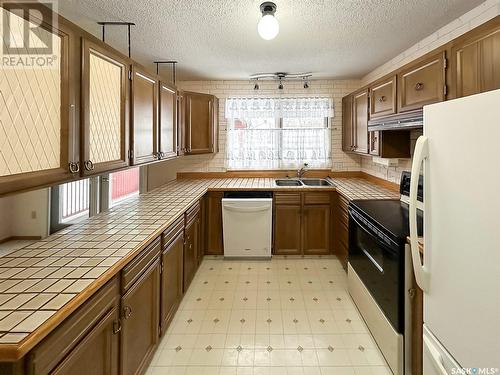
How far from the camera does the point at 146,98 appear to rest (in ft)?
8.60

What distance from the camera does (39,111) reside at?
4.51 ft

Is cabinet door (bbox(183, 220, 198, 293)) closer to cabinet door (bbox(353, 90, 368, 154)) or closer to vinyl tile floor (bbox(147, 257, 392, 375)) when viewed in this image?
vinyl tile floor (bbox(147, 257, 392, 375))

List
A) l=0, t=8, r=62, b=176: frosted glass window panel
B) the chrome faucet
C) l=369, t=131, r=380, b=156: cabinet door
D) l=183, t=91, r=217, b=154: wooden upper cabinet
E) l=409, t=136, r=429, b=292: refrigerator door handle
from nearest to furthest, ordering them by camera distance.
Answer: l=0, t=8, r=62, b=176: frosted glass window panel → l=409, t=136, r=429, b=292: refrigerator door handle → l=369, t=131, r=380, b=156: cabinet door → l=183, t=91, r=217, b=154: wooden upper cabinet → the chrome faucet

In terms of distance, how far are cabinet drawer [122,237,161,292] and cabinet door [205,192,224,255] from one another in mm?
1843

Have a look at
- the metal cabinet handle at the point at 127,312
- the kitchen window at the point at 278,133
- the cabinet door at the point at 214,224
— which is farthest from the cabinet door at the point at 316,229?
the metal cabinet handle at the point at 127,312

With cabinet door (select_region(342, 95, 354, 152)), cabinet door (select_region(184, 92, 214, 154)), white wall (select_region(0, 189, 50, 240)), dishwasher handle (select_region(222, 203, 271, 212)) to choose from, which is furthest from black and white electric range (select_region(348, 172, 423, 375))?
white wall (select_region(0, 189, 50, 240))

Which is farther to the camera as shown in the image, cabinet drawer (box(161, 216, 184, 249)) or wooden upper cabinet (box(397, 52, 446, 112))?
cabinet drawer (box(161, 216, 184, 249))

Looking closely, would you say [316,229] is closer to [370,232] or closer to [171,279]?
[370,232]

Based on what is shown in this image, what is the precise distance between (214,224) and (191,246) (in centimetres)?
80

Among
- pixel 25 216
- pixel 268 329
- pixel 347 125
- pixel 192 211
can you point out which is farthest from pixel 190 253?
pixel 347 125

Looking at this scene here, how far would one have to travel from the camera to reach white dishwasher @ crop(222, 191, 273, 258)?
3.79m

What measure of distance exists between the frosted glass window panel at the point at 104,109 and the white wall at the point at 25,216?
2.08 m

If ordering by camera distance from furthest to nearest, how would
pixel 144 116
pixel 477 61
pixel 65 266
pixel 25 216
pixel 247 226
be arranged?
pixel 247 226 → pixel 25 216 → pixel 144 116 → pixel 477 61 → pixel 65 266

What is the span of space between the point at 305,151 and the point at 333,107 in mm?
745
